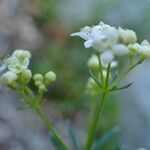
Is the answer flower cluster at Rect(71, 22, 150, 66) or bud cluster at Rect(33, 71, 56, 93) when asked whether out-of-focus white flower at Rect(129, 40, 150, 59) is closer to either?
flower cluster at Rect(71, 22, 150, 66)

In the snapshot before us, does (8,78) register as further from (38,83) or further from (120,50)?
(120,50)

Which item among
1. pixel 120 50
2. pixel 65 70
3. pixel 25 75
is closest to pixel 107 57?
pixel 120 50

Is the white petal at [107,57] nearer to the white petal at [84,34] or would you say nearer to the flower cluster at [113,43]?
the flower cluster at [113,43]

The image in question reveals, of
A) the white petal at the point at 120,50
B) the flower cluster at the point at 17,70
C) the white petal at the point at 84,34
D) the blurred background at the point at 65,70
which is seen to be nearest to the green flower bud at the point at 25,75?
the flower cluster at the point at 17,70

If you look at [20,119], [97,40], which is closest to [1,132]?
[20,119]

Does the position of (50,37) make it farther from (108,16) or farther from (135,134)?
(135,134)
